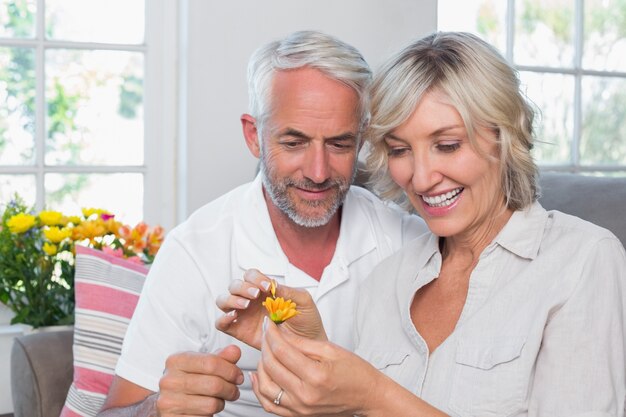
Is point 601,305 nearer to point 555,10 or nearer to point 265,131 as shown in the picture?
point 265,131

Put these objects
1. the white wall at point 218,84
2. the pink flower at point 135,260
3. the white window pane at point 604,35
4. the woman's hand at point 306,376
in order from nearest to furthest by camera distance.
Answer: the woman's hand at point 306,376 → the pink flower at point 135,260 → the white wall at point 218,84 → the white window pane at point 604,35

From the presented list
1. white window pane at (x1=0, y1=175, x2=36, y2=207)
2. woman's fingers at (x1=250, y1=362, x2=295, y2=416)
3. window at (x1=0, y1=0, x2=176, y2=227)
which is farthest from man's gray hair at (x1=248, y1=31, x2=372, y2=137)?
white window pane at (x1=0, y1=175, x2=36, y2=207)

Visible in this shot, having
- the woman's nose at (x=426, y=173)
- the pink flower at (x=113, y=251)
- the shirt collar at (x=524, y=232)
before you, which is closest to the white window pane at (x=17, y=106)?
the pink flower at (x=113, y=251)

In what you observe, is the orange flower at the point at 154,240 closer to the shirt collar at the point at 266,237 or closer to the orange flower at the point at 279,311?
the shirt collar at the point at 266,237

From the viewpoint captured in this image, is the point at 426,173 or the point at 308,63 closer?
the point at 426,173

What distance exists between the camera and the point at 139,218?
337 centimetres

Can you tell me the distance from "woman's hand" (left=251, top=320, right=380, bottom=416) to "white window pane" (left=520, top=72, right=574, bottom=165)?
9.42 feet

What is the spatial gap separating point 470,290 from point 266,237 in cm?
59

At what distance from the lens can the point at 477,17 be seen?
13.3ft

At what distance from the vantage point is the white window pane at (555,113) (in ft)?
13.7

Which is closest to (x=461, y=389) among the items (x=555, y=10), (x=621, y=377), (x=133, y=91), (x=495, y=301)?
(x=495, y=301)

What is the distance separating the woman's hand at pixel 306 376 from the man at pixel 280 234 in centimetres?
55

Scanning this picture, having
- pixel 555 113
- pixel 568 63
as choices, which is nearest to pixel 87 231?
A: pixel 555 113

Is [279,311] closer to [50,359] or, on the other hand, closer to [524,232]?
[524,232]
